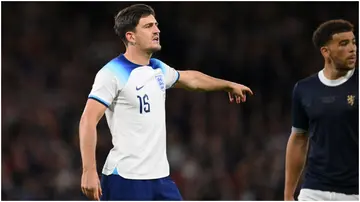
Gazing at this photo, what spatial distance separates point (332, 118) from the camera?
6027mm

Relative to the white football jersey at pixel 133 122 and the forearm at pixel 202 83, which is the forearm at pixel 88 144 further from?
the forearm at pixel 202 83

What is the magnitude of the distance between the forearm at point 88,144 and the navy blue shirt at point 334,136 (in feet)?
5.34

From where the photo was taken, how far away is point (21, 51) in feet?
43.9

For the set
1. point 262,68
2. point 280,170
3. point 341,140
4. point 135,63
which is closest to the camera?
point 135,63

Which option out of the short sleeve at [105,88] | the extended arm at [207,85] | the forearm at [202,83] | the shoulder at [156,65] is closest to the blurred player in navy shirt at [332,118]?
the extended arm at [207,85]

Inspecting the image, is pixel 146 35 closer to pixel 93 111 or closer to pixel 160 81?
pixel 160 81

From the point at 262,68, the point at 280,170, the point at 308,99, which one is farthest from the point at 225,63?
the point at 308,99

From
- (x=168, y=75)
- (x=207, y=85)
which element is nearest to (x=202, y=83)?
(x=207, y=85)

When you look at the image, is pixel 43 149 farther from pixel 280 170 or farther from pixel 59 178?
pixel 280 170

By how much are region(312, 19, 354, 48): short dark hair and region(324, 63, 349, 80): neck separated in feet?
0.58

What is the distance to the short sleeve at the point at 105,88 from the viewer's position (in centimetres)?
539

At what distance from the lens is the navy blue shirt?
600 cm

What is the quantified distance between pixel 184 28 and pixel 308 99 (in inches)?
305

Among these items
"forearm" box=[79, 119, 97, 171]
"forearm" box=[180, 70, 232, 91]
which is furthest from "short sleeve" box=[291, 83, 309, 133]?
"forearm" box=[79, 119, 97, 171]
